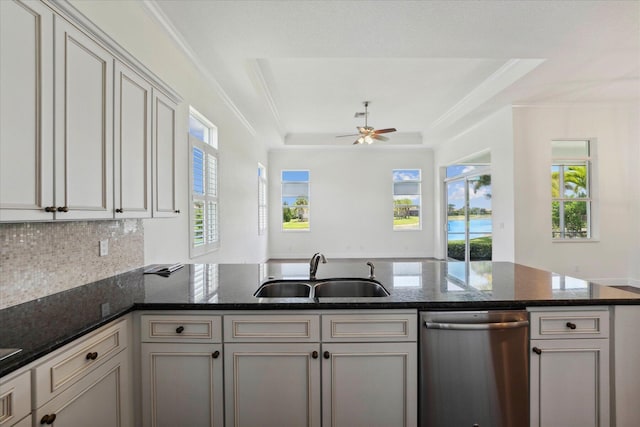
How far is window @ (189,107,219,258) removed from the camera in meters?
3.35

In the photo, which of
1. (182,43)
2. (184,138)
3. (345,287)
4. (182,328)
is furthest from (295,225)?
(182,328)

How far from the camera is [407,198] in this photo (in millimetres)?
8305

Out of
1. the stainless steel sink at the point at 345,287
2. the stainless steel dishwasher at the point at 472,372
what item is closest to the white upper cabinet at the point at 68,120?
the stainless steel sink at the point at 345,287

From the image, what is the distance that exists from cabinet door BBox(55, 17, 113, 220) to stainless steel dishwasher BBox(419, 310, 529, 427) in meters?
1.69

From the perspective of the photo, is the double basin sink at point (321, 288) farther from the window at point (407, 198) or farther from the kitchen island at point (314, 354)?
the window at point (407, 198)

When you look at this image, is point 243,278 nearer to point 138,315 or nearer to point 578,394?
point 138,315

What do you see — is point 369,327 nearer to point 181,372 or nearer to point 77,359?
point 181,372

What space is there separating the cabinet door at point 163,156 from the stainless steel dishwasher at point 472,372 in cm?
179

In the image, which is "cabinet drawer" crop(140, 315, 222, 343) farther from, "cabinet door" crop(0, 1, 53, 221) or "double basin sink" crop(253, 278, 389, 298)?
"cabinet door" crop(0, 1, 53, 221)

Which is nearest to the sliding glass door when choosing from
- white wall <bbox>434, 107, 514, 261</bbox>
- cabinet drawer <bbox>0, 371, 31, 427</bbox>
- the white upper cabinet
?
white wall <bbox>434, 107, 514, 261</bbox>

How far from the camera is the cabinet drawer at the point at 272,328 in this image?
4.98 feet

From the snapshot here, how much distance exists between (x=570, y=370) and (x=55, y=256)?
2.76 m

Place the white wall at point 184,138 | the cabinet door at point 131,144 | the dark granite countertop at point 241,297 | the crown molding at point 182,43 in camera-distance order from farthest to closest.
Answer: the crown molding at point 182,43, the white wall at point 184,138, the cabinet door at point 131,144, the dark granite countertop at point 241,297

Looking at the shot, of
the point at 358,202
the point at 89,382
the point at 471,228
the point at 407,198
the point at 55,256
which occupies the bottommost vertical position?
the point at 89,382
